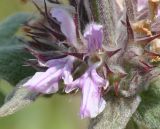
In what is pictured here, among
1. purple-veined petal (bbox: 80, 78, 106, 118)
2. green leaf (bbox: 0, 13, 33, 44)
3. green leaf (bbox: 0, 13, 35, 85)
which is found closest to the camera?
purple-veined petal (bbox: 80, 78, 106, 118)

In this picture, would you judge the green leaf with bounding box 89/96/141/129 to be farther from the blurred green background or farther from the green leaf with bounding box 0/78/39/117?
the blurred green background

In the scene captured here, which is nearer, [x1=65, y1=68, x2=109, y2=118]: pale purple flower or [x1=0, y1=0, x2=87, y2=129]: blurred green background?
[x1=65, y1=68, x2=109, y2=118]: pale purple flower

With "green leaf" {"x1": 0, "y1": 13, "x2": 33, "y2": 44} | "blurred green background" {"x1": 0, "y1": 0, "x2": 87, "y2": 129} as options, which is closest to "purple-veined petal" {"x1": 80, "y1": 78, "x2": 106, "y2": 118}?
"green leaf" {"x1": 0, "y1": 13, "x2": 33, "y2": 44}

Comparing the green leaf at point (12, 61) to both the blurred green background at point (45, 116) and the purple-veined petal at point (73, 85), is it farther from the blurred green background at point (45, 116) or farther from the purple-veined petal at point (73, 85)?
the blurred green background at point (45, 116)

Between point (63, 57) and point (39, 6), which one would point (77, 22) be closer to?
point (63, 57)

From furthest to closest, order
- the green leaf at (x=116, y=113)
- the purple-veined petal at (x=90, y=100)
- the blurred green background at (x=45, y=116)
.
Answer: the blurred green background at (x=45, y=116) < the green leaf at (x=116, y=113) < the purple-veined petal at (x=90, y=100)

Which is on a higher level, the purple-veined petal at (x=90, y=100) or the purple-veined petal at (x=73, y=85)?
the purple-veined petal at (x=73, y=85)

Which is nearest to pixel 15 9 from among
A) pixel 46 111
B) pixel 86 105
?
pixel 46 111

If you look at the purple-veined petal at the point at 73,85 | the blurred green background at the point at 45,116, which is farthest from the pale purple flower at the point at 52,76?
the blurred green background at the point at 45,116
